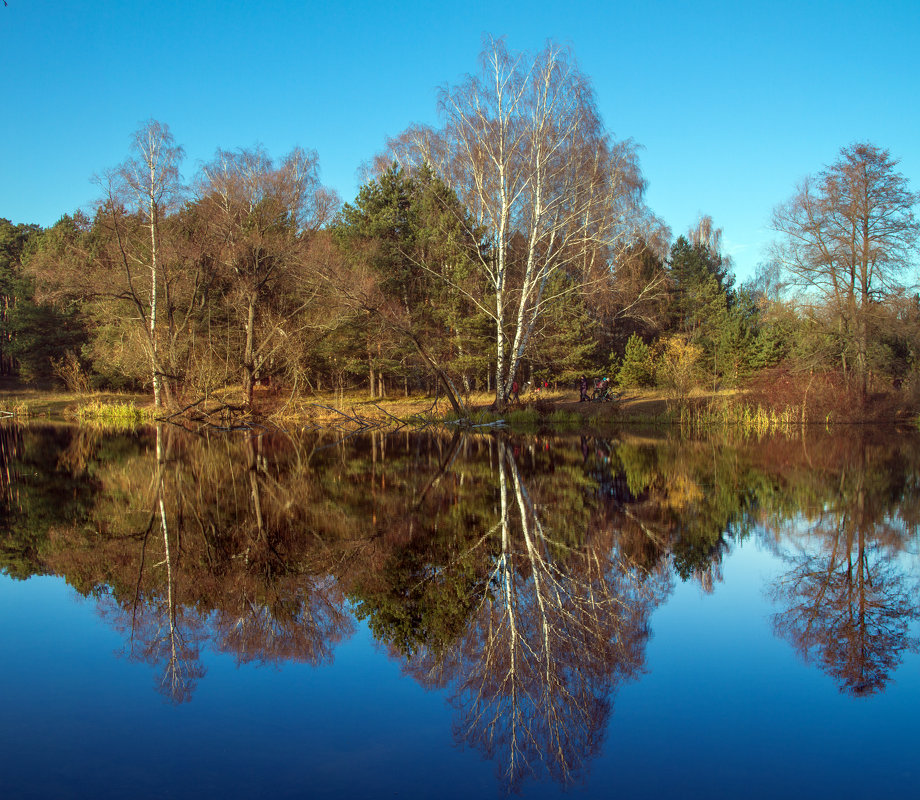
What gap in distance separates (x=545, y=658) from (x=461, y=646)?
1.99 feet

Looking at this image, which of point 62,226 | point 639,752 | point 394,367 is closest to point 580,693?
point 639,752

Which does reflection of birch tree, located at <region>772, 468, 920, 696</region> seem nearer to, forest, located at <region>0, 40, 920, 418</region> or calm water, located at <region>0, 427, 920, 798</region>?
calm water, located at <region>0, 427, 920, 798</region>

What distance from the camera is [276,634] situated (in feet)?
17.7

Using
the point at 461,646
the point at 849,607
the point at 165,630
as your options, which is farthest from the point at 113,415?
the point at 849,607

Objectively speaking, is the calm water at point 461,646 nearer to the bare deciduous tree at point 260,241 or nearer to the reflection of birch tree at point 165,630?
the reflection of birch tree at point 165,630

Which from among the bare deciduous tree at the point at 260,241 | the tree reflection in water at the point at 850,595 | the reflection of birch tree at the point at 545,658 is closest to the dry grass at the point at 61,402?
the bare deciduous tree at the point at 260,241

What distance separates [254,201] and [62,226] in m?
26.7

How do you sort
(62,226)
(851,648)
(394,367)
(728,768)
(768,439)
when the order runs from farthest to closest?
(62,226) < (394,367) < (768,439) < (851,648) < (728,768)

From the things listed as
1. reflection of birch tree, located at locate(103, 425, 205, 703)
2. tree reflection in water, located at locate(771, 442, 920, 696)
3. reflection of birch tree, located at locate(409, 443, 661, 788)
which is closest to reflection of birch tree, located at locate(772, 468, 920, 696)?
tree reflection in water, located at locate(771, 442, 920, 696)

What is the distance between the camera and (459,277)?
2648 centimetres

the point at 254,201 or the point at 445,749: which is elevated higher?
the point at 254,201

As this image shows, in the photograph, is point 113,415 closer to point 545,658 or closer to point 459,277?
point 459,277

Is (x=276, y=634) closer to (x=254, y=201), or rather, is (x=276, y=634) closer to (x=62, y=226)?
(x=254, y=201)

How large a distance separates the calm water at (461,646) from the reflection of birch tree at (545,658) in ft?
0.07
